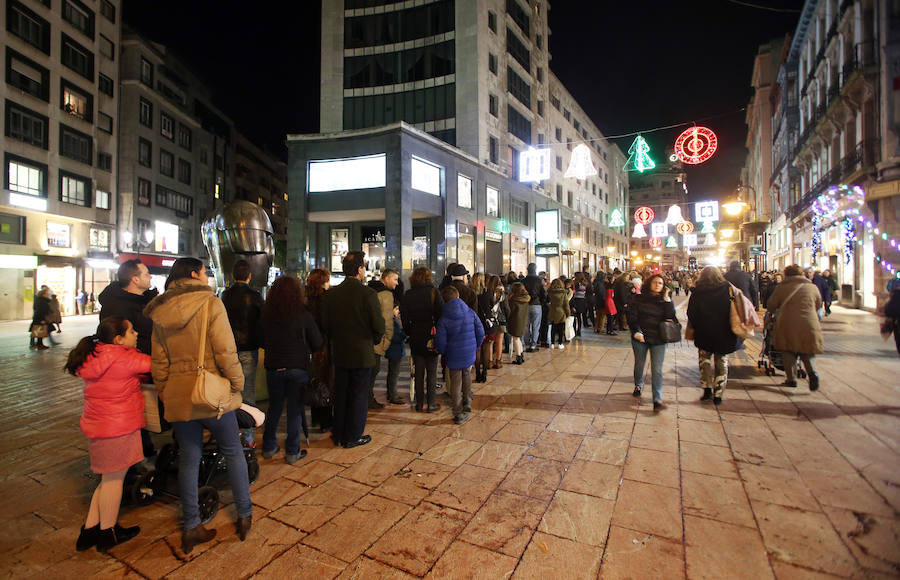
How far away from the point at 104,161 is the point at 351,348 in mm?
34853

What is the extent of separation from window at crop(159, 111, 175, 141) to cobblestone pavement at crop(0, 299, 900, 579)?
123 feet

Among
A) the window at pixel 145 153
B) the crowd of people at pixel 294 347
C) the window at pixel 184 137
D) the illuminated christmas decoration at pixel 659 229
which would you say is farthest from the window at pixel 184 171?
the crowd of people at pixel 294 347

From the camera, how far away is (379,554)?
2.81m

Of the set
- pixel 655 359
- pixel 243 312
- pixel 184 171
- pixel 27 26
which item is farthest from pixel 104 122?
pixel 655 359

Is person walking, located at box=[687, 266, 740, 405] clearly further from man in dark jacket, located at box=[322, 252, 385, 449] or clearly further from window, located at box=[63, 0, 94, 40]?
window, located at box=[63, 0, 94, 40]

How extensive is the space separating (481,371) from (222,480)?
4615 millimetres

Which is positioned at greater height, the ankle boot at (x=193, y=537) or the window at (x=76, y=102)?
the window at (x=76, y=102)

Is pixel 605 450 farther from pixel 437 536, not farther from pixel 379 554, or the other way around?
pixel 379 554

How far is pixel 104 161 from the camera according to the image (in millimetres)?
29516

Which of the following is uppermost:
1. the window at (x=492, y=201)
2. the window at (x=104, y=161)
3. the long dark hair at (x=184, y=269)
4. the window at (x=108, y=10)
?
the window at (x=108, y=10)

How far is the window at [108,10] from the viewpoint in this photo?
1166 inches

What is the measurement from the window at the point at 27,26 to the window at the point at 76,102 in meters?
2.03

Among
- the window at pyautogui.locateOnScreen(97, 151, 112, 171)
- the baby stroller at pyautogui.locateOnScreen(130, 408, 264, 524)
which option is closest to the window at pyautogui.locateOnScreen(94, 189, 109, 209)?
the window at pyautogui.locateOnScreen(97, 151, 112, 171)

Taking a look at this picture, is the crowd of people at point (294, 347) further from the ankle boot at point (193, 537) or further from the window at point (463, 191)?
the window at point (463, 191)
